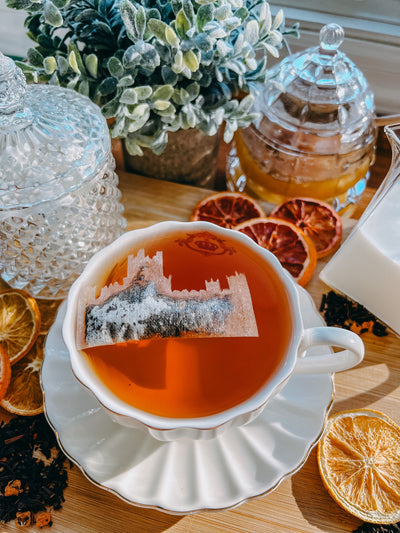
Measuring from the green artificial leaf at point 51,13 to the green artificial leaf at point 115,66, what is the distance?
0.33ft

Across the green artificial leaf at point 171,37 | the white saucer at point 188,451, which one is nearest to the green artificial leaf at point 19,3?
the green artificial leaf at point 171,37

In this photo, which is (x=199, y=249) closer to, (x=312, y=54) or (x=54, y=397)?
(x=54, y=397)

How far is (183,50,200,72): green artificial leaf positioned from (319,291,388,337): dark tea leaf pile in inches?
19.9

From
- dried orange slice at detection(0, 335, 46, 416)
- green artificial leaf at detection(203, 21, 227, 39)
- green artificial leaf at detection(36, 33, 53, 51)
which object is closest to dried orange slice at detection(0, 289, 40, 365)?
dried orange slice at detection(0, 335, 46, 416)

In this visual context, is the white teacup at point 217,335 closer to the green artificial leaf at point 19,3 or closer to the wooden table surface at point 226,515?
the wooden table surface at point 226,515

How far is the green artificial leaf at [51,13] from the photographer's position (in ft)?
2.57

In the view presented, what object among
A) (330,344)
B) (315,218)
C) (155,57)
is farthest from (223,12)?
(330,344)

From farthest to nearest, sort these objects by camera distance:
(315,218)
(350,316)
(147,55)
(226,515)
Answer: (315,218) → (350,316) → (147,55) → (226,515)

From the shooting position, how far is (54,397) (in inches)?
28.0

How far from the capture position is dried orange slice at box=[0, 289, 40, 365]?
0.83 m

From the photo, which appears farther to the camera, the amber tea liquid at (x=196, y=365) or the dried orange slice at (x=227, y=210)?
the dried orange slice at (x=227, y=210)

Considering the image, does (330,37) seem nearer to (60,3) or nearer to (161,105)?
(161,105)

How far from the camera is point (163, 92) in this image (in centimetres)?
88

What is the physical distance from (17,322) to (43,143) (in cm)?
32
